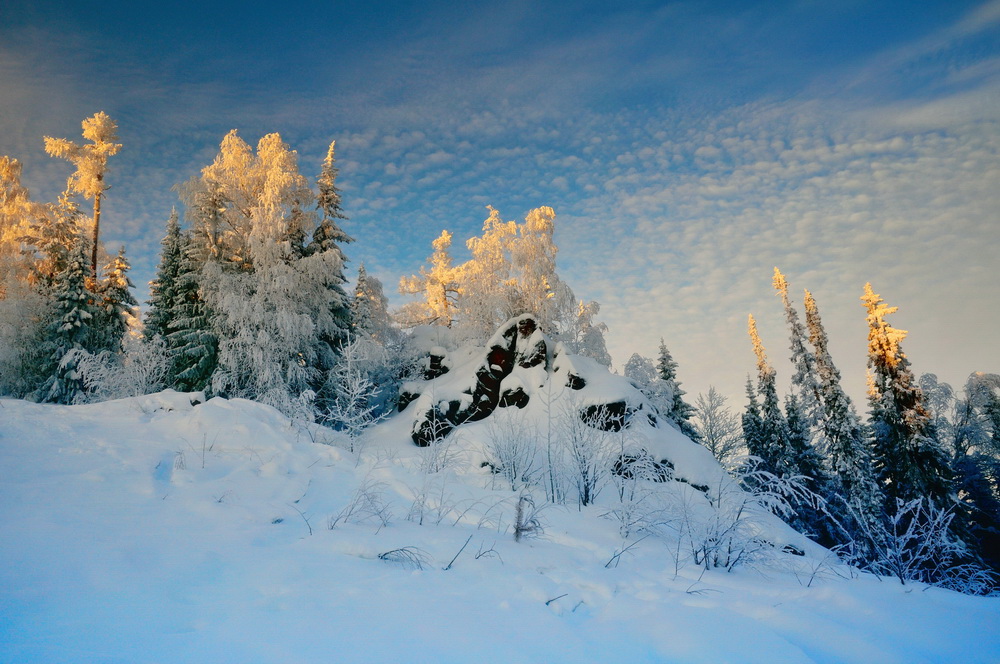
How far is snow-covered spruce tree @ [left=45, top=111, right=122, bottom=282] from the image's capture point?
20.2m

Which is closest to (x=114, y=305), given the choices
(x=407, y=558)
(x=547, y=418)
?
(x=547, y=418)

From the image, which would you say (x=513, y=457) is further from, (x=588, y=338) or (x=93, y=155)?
(x=93, y=155)

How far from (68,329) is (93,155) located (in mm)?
8525

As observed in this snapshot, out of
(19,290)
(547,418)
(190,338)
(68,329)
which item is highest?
A: (19,290)

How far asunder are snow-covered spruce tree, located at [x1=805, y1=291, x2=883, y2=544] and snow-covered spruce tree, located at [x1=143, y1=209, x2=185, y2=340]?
2926 centimetres

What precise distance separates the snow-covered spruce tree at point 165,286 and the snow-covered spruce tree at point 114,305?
153 centimetres

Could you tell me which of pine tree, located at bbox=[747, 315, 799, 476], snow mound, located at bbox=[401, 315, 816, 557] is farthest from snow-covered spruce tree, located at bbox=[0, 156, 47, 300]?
pine tree, located at bbox=[747, 315, 799, 476]

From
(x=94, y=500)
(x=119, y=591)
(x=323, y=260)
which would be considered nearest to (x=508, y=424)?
(x=94, y=500)

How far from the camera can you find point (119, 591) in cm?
210

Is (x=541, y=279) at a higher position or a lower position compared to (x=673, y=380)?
higher

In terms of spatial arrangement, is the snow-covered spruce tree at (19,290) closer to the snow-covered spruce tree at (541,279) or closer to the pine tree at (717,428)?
the snow-covered spruce tree at (541,279)

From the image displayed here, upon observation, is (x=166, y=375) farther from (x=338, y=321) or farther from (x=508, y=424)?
(x=508, y=424)

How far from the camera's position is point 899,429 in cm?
2162

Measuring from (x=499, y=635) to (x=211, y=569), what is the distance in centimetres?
161
